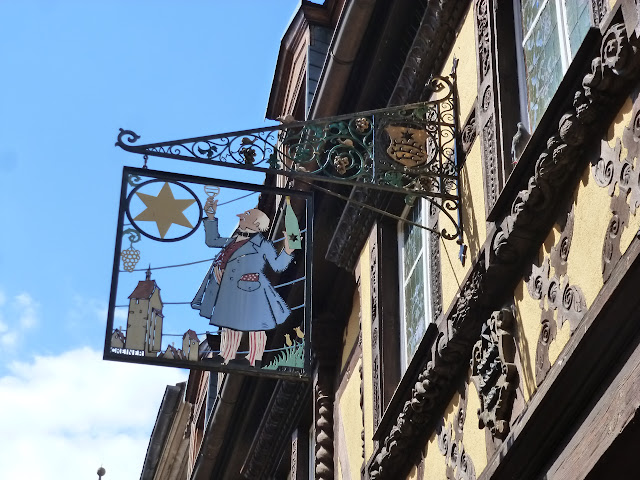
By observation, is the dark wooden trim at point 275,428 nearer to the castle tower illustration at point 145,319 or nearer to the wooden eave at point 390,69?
the wooden eave at point 390,69

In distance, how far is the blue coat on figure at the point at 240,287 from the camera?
8133 millimetres

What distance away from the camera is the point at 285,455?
1274 centimetres

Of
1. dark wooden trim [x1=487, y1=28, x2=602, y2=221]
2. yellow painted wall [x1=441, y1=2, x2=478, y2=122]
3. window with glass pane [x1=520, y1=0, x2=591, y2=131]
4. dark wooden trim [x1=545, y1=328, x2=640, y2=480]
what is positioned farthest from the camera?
yellow painted wall [x1=441, y1=2, x2=478, y2=122]

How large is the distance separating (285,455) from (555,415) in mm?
7294

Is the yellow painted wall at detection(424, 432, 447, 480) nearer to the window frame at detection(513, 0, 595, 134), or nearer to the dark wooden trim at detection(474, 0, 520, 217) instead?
the dark wooden trim at detection(474, 0, 520, 217)

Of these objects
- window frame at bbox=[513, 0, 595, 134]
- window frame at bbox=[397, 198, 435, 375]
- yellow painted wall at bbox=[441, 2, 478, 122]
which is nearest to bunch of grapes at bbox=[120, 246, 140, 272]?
window frame at bbox=[397, 198, 435, 375]

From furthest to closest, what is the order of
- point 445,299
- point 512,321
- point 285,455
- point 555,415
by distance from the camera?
1. point 285,455
2. point 445,299
3. point 512,321
4. point 555,415

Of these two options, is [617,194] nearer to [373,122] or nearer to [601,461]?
[601,461]

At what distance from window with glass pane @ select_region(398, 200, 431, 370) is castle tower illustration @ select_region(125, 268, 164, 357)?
1.66 m

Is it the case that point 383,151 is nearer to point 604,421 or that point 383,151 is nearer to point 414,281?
point 414,281

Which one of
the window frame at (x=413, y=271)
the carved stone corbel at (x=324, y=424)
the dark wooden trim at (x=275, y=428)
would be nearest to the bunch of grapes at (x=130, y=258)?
the window frame at (x=413, y=271)

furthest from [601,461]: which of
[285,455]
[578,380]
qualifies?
[285,455]

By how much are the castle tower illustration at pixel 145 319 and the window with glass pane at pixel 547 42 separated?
267 centimetres

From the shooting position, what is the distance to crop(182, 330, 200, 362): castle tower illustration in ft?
26.2
